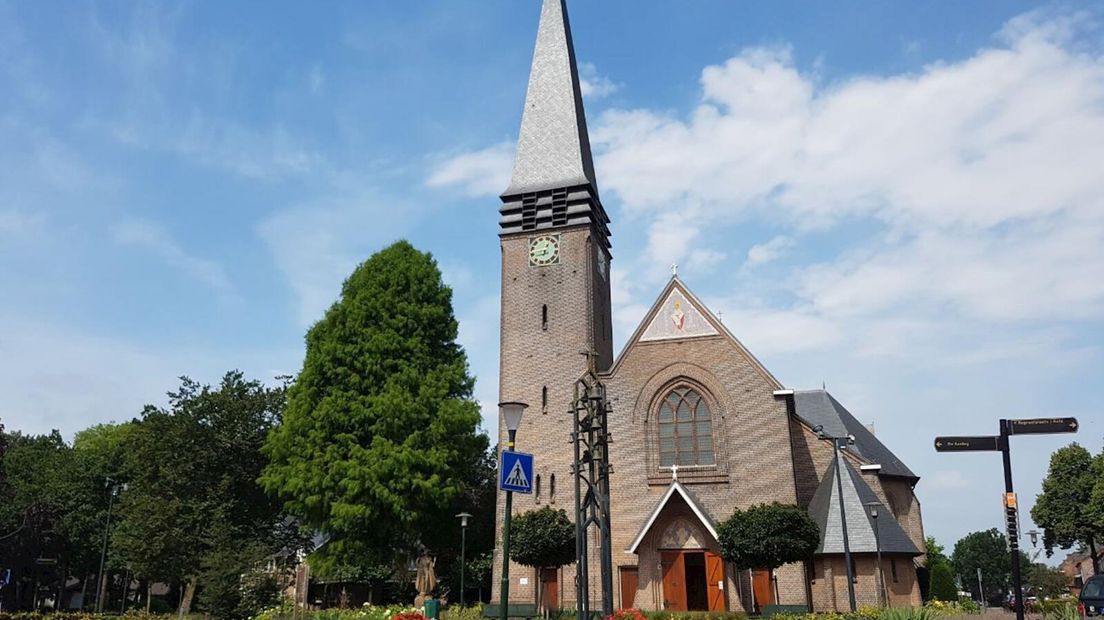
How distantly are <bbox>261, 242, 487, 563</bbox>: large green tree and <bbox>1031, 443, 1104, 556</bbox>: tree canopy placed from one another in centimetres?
4233

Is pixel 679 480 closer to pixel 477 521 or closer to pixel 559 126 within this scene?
pixel 477 521

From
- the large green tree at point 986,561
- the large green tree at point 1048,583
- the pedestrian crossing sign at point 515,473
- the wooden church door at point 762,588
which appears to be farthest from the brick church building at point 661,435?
the large green tree at point 986,561

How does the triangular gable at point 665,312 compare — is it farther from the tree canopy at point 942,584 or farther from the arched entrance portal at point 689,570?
the tree canopy at point 942,584

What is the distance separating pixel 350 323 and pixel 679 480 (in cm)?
1474

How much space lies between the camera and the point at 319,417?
32438 millimetres

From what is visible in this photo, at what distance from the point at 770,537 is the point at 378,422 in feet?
49.5

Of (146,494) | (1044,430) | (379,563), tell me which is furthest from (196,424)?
(1044,430)

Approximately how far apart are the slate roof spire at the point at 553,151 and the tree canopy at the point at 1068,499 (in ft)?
125

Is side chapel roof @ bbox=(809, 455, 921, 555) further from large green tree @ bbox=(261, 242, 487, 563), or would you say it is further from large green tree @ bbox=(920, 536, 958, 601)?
large green tree @ bbox=(261, 242, 487, 563)

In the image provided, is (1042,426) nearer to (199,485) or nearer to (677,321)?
(677,321)

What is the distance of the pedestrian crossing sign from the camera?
13.6m

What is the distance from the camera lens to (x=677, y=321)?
113 feet

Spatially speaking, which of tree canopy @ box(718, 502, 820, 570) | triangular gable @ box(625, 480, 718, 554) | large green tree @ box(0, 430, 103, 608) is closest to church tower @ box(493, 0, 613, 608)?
triangular gable @ box(625, 480, 718, 554)

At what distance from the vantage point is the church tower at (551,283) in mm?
34062
